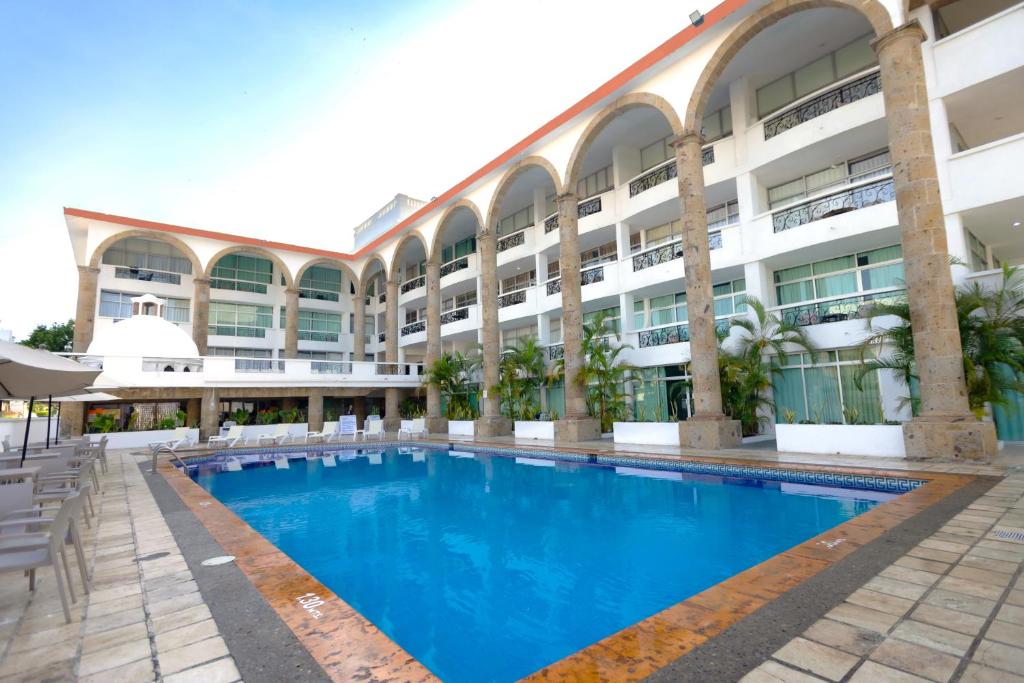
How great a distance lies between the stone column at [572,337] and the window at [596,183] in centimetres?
394

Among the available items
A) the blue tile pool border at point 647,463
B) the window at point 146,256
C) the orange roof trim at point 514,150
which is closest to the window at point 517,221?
the orange roof trim at point 514,150

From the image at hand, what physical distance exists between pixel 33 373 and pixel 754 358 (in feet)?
47.5

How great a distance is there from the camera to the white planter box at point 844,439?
978 centimetres

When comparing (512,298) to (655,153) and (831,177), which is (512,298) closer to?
(655,153)

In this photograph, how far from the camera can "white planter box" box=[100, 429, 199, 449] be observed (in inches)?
732

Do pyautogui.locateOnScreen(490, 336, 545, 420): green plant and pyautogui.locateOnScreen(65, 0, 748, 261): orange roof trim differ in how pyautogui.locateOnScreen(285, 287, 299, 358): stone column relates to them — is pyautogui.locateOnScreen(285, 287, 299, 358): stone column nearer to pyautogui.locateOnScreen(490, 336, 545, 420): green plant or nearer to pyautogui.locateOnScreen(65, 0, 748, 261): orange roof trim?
pyautogui.locateOnScreen(65, 0, 748, 261): orange roof trim

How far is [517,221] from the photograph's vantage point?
25.6 m

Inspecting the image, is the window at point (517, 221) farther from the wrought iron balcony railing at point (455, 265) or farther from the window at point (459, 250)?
the wrought iron balcony railing at point (455, 265)

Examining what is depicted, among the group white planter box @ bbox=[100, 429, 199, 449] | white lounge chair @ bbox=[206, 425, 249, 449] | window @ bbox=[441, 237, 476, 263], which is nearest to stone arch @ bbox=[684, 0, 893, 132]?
window @ bbox=[441, 237, 476, 263]

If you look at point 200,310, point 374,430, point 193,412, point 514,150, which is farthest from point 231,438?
point 514,150

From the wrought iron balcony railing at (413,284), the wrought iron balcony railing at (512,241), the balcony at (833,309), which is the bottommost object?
the balcony at (833,309)

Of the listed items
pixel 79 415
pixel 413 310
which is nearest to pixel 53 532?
pixel 79 415

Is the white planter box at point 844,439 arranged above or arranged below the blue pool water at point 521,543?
above

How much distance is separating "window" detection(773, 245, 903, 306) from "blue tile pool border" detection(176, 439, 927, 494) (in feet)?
23.5
